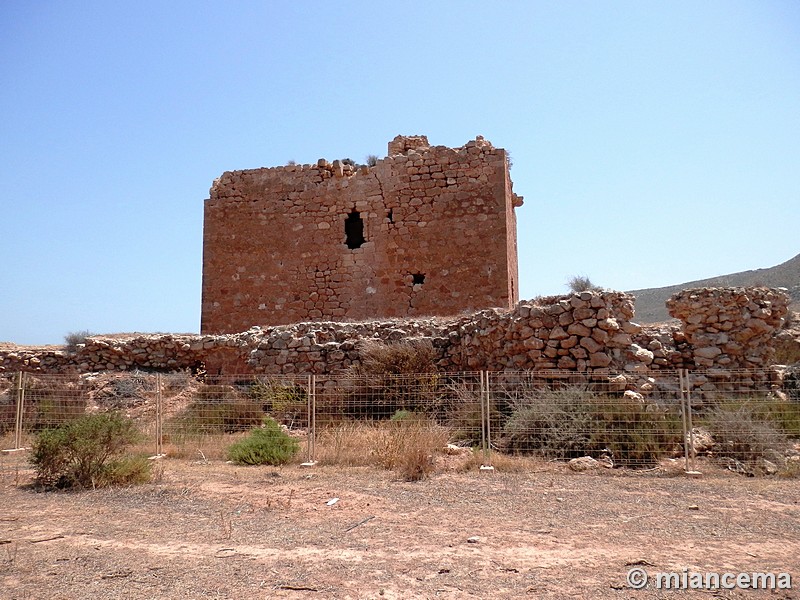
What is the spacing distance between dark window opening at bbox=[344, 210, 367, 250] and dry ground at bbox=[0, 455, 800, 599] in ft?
27.3

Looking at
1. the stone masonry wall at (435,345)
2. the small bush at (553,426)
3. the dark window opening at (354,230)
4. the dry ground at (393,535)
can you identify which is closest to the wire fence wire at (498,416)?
the small bush at (553,426)

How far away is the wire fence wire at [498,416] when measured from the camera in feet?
25.9

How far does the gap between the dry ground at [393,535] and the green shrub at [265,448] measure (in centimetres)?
108

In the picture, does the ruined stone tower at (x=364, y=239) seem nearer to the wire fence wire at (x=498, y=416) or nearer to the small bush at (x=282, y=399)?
the wire fence wire at (x=498, y=416)

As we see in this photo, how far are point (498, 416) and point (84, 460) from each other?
5382mm

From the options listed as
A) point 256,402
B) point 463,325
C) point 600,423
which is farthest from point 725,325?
point 256,402

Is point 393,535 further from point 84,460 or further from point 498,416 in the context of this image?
point 498,416

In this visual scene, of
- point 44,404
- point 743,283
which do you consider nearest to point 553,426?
point 44,404

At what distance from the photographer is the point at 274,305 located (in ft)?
49.0

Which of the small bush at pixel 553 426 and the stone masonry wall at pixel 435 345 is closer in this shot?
the small bush at pixel 553 426

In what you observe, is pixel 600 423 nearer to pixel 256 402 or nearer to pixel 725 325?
pixel 725 325

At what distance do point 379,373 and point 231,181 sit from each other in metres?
7.67

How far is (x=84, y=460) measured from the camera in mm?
7078

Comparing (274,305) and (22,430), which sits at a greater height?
(274,305)
